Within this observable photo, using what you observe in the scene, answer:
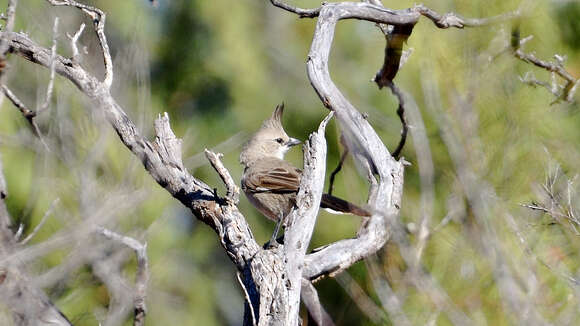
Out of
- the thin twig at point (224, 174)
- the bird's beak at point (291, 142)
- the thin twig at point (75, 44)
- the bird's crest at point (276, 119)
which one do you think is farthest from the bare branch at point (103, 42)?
the bird's beak at point (291, 142)

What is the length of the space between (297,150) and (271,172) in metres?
0.86

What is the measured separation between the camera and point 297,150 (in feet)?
18.0

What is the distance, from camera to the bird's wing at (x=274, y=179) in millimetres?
4496

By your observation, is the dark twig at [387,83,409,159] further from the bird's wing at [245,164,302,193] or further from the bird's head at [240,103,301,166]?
the bird's head at [240,103,301,166]

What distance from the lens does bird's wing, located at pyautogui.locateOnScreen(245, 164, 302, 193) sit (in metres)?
4.50

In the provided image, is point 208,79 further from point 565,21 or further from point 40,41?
point 565,21

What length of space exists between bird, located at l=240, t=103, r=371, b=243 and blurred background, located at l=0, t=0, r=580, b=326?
18cm

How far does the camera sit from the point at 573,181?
291cm

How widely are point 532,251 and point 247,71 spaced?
376 centimetres

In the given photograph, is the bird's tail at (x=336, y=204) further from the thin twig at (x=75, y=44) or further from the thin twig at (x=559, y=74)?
the thin twig at (x=75, y=44)

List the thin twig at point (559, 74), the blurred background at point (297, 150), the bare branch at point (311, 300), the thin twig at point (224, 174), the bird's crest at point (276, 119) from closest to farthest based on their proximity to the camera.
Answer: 1. the blurred background at point (297, 150)
2. the thin twig at point (224, 174)
3. the bare branch at point (311, 300)
4. the thin twig at point (559, 74)
5. the bird's crest at point (276, 119)

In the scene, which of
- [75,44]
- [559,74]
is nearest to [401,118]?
[559,74]


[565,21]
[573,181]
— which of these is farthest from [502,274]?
[565,21]

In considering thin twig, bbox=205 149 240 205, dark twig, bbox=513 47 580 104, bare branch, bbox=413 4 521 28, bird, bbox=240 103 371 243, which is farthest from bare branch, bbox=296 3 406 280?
A: bird, bbox=240 103 371 243
